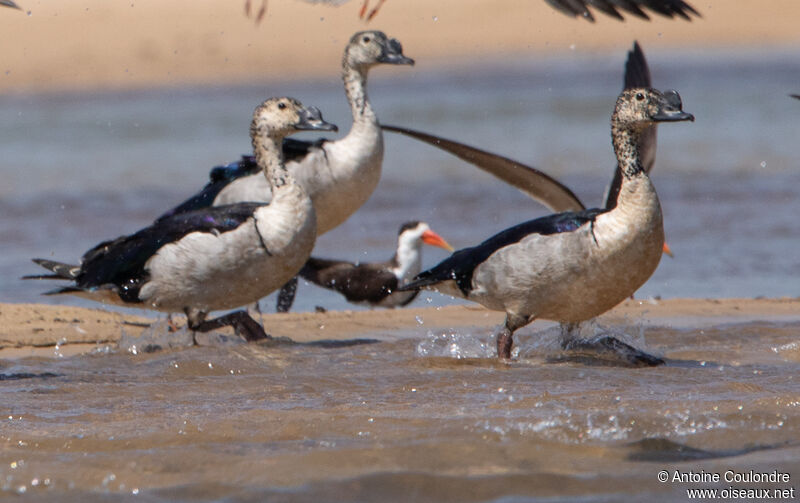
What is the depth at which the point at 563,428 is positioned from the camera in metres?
5.14

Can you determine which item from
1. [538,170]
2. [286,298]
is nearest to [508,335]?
[538,170]

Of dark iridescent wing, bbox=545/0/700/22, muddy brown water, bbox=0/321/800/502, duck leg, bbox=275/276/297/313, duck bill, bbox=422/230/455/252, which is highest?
dark iridescent wing, bbox=545/0/700/22

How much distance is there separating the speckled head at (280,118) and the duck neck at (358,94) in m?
1.24

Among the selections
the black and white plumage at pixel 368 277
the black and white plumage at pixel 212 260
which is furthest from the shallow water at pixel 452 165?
the black and white plumage at pixel 212 260

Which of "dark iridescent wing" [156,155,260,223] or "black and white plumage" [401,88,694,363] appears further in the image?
"dark iridescent wing" [156,155,260,223]

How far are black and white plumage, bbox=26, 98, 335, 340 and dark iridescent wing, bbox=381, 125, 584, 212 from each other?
91cm

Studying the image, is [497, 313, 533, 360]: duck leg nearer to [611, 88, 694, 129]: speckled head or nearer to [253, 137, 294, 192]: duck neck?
[611, 88, 694, 129]: speckled head

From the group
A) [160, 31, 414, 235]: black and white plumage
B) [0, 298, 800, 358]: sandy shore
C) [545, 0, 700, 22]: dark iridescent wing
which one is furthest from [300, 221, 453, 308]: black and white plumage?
[545, 0, 700, 22]: dark iridescent wing

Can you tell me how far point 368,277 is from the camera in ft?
32.2

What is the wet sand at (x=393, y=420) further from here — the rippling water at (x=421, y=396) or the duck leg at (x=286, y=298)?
the duck leg at (x=286, y=298)

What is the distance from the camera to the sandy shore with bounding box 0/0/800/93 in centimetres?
3353

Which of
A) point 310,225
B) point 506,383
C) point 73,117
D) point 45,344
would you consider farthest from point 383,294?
point 73,117

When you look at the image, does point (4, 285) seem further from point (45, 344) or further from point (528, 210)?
point (528, 210)

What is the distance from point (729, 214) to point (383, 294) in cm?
434
